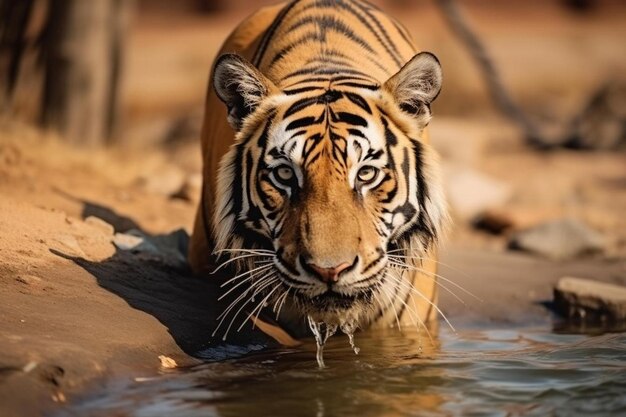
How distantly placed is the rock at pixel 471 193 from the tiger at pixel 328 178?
4.04 metres

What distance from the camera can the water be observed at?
3.79 metres

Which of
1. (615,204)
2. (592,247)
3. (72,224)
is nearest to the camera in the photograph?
(72,224)

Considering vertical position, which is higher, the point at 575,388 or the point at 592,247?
the point at 592,247

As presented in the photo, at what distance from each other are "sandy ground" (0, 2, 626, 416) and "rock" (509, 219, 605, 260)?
0.16 meters

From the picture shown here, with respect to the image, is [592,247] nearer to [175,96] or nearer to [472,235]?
[472,235]

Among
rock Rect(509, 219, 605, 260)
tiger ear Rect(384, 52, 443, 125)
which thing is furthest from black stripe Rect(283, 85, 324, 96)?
rock Rect(509, 219, 605, 260)

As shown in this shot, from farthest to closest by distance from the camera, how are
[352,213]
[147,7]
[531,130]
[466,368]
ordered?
[147,7]
[531,130]
[466,368]
[352,213]

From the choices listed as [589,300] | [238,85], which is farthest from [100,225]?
[589,300]

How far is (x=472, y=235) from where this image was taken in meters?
8.62

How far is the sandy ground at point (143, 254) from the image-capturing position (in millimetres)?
4055

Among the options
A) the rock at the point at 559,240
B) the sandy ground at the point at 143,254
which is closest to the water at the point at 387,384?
the sandy ground at the point at 143,254

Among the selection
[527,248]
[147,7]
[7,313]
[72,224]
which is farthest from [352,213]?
[147,7]

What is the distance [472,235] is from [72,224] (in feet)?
13.1

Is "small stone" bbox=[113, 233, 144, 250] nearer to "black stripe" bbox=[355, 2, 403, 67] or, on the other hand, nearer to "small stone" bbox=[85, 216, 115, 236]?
"small stone" bbox=[85, 216, 115, 236]
